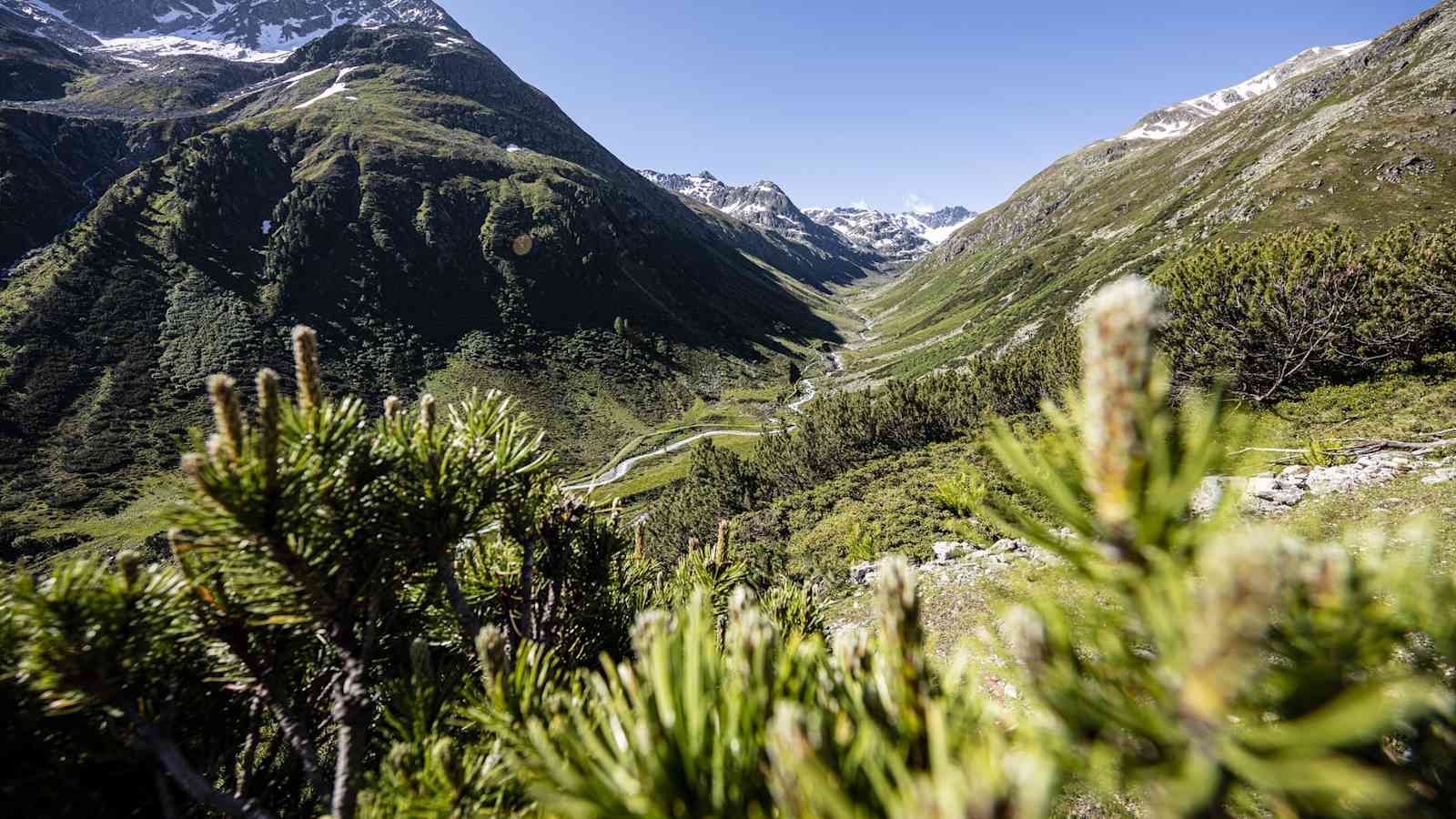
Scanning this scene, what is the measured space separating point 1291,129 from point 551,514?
169 meters

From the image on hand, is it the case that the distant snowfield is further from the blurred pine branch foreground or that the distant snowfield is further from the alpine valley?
the blurred pine branch foreground

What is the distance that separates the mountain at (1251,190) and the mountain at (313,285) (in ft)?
165

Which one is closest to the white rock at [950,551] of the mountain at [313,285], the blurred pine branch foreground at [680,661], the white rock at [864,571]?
the white rock at [864,571]

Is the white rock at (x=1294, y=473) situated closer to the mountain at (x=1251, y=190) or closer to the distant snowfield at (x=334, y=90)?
the mountain at (x=1251, y=190)

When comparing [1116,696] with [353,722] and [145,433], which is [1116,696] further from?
[145,433]

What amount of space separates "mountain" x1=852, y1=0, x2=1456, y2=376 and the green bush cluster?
41.8 meters

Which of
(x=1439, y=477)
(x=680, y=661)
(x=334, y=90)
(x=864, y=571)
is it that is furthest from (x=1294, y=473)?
(x=334, y=90)

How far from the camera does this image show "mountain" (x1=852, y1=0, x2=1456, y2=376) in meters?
75.2

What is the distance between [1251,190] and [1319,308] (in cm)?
10665

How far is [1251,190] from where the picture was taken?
297ft

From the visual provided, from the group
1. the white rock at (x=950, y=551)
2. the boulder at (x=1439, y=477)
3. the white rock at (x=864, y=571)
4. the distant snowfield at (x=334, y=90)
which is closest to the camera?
the boulder at (x=1439, y=477)

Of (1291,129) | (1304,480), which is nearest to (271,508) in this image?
(1304,480)

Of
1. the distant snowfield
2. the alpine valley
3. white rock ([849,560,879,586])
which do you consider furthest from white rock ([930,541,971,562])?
the distant snowfield

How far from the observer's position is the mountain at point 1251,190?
247 feet
